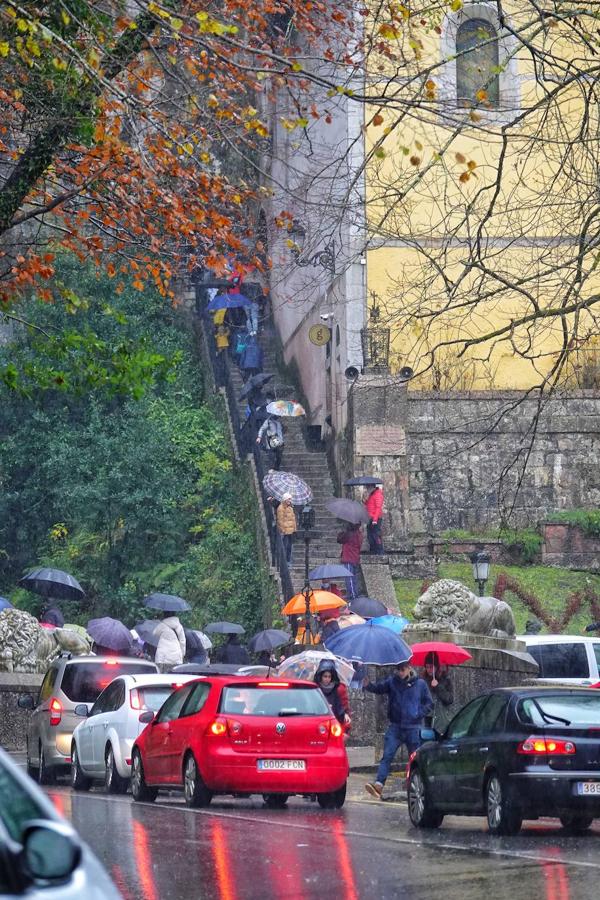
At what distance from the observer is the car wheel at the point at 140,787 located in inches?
676

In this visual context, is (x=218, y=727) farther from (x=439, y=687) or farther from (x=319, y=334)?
(x=319, y=334)

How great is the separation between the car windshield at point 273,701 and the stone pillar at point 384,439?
15.0 metres

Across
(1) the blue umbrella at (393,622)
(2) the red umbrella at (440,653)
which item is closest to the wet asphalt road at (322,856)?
(2) the red umbrella at (440,653)

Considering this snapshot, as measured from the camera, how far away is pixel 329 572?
26344 millimetres

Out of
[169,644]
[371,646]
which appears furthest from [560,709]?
[169,644]

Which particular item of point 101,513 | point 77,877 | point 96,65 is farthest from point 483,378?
point 77,877

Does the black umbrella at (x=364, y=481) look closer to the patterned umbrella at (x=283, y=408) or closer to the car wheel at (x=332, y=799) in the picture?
the patterned umbrella at (x=283, y=408)

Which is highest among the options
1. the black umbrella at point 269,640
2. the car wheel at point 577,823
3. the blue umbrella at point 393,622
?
the blue umbrella at point 393,622

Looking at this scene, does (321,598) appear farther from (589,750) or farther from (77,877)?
(77,877)

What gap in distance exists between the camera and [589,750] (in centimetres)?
1300

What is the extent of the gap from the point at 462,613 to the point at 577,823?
8274 mm

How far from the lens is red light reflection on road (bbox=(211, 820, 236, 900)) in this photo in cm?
938

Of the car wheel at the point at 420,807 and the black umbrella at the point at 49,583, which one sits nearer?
the car wheel at the point at 420,807

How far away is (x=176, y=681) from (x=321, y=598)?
6.03 metres
